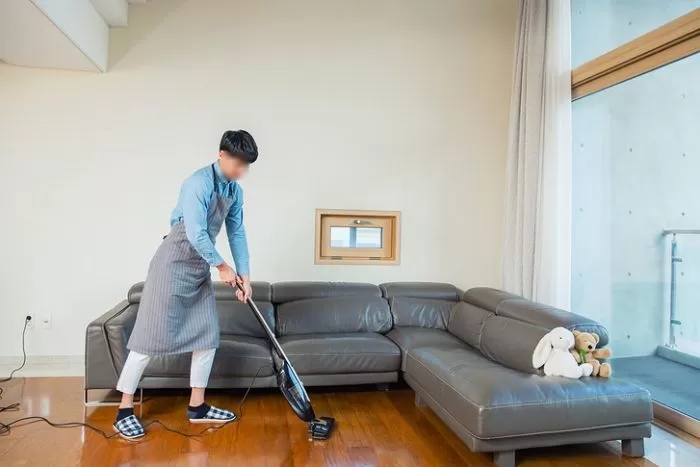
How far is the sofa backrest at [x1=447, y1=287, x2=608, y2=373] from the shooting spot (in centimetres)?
237

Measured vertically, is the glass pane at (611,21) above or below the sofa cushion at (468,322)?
above

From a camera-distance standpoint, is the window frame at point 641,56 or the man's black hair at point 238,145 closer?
the man's black hair at point 238,145

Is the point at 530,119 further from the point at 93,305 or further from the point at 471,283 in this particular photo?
the point at 93,305

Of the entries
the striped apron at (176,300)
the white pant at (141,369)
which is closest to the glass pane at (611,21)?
the striped apron at (176,300)

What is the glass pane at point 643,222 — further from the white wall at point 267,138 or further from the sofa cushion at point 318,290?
the sofa cushion at point 318,290

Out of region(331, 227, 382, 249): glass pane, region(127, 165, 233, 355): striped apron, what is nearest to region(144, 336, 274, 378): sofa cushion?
region(127, 165, 233, 355): striped apron

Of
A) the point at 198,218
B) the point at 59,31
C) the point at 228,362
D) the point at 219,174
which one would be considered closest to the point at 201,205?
the point at 198,218

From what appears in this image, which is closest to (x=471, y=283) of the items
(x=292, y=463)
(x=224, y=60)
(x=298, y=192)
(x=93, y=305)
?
(x=298, y=192)

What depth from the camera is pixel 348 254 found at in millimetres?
3695

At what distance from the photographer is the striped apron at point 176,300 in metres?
2.20

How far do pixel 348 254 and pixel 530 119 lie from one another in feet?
5.62

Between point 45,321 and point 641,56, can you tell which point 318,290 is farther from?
point 641,56

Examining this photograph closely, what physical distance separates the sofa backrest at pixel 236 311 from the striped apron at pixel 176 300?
711 mm

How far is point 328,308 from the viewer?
3199 mm
